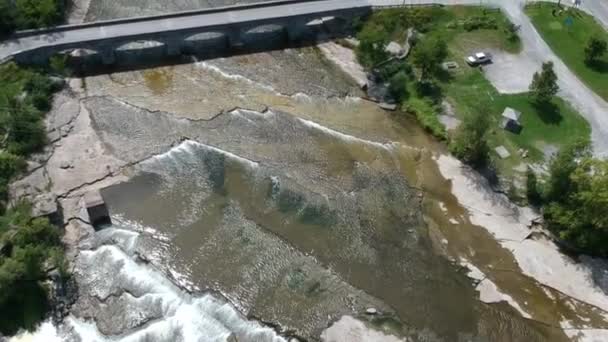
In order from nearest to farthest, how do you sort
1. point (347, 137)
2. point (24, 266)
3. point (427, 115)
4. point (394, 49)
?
point (24, 266)
point (347, 137)
point (427, 115)
point (394, 49)

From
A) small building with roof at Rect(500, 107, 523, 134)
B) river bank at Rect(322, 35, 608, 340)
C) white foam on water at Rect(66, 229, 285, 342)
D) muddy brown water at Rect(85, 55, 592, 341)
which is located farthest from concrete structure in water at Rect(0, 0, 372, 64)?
white foam on water at Rect(66, 229, 285, 342)

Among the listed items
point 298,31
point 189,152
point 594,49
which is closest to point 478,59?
point 594,49

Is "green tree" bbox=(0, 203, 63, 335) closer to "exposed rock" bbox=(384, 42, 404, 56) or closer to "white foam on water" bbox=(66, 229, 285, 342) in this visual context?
"white foam on water" bbox=(66, 229, 285, 342)

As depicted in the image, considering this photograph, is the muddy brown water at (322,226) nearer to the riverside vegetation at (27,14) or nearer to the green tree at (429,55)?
the green tree at (429,55)

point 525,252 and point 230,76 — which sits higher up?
point 230,76

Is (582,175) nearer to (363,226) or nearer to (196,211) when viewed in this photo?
(363,226)

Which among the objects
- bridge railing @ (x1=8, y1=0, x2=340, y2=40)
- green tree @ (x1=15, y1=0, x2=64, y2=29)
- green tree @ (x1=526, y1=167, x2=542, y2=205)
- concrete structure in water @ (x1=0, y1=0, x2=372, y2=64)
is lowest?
green tree @ (x1=526, y1=167, x2=542, y2=205)

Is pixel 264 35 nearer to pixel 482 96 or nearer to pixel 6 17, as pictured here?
pixel 482 96
